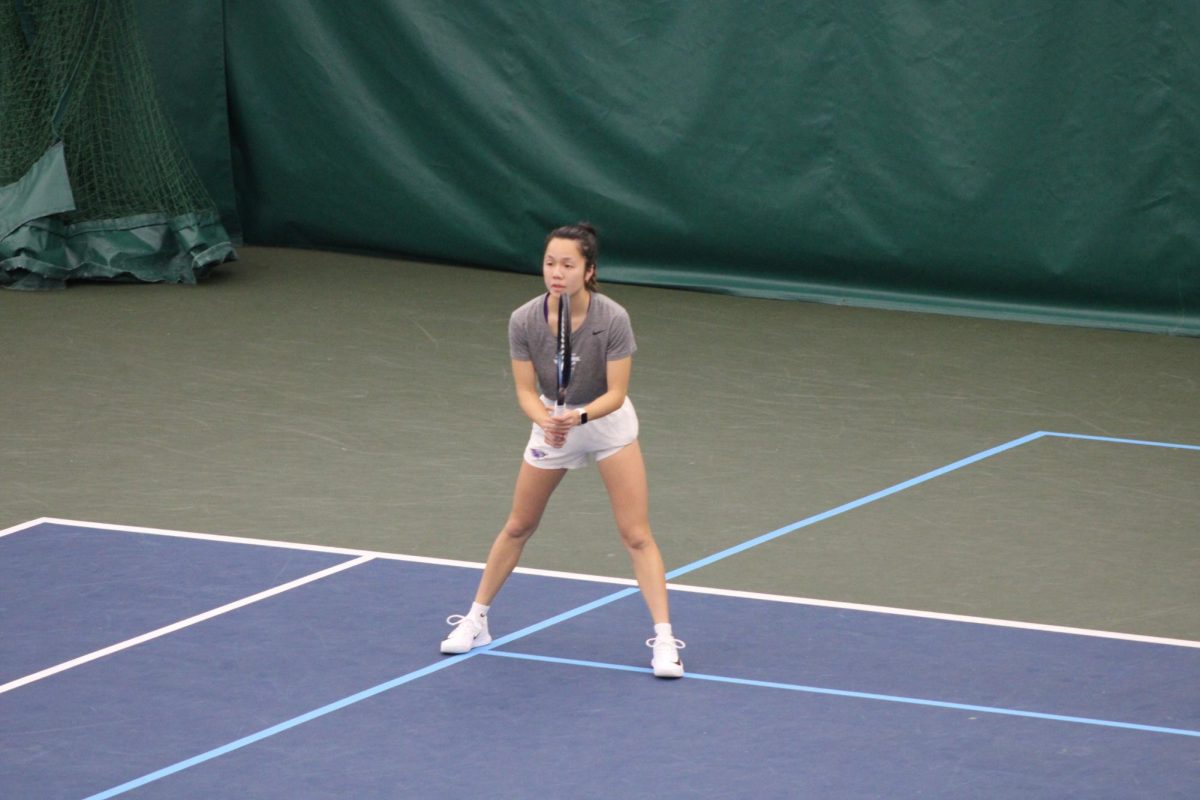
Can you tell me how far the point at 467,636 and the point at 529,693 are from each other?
36 centimetres

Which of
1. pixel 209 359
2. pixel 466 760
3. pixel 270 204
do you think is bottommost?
pixel 466 760

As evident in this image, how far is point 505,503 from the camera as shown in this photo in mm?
7215

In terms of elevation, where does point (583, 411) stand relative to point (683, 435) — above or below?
above

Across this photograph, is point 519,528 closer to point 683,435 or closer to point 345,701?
point 345,701

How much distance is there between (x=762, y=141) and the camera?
465 inches

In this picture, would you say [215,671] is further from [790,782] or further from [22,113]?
[22,113]

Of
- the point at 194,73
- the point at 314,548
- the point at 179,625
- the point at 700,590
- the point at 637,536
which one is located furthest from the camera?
the point at 194,73

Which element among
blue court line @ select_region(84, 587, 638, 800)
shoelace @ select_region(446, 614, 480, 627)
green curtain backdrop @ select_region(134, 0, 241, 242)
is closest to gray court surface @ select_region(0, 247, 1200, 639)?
blue court line @ select_region(84, 587, 638, 800)

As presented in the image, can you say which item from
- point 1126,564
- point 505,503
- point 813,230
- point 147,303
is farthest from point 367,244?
point 1126,564

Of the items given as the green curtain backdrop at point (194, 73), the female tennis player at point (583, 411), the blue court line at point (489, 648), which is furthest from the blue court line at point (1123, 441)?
the green curtain backdrop at point (194, 73)

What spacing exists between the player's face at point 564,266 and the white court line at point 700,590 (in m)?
1.41

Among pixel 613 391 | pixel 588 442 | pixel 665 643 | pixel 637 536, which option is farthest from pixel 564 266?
pixel 665 643

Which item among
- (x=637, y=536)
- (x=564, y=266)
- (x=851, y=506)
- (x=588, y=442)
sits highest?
(x=564, y=266)

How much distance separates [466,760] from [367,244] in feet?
29.0
